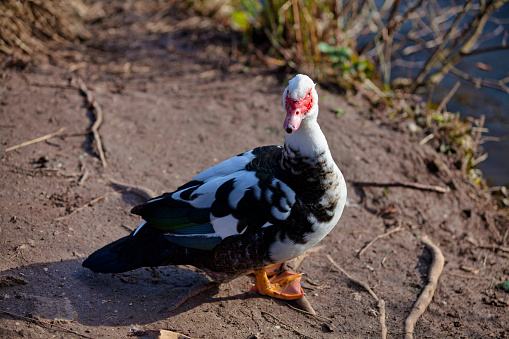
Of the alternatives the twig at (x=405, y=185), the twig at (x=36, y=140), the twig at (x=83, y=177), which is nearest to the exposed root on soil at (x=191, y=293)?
the twig at (x=83, y=177)

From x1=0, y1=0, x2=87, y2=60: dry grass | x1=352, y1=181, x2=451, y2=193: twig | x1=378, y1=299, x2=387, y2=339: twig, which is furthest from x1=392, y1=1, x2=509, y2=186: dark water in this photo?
x1=0, y1=0, x2=87, y2=60: dry grass

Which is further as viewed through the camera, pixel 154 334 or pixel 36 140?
pixel 36 140

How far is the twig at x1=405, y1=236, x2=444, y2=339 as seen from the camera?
302 centimetres

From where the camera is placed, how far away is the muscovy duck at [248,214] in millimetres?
2758

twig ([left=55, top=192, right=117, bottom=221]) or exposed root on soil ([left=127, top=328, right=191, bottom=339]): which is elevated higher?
twig ([left=55, top=192, right=117, bottom=221])

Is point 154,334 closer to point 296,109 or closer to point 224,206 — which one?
point 224,206

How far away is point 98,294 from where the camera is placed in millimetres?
2947

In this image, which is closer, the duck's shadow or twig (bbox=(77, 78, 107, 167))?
the duck's shadow

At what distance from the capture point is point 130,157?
4.36 meters

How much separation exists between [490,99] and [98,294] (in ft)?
19.6

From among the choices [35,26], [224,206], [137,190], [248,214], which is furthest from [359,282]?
[35,26]

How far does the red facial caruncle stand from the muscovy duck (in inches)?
0.5

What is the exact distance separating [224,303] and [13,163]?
7.36 feet

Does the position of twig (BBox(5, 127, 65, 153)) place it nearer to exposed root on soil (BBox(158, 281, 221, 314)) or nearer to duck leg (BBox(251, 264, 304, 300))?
exposed root on soil (BBox(158, 281, 221, 314))
